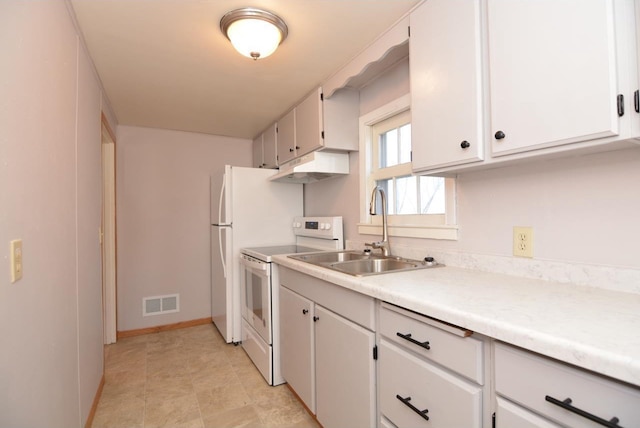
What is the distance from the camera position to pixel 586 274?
3.84 ft

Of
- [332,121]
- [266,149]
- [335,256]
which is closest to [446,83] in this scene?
[332,121]

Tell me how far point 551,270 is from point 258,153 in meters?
3.13

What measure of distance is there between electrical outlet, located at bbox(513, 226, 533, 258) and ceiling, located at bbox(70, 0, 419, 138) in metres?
1.17

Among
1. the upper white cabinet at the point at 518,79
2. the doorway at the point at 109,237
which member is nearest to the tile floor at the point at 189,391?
the doorway at the point at 109,237

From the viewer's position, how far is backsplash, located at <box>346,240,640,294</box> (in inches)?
42.8

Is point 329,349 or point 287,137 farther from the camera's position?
point 287,137

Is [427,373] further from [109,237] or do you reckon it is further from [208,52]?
[109,237]

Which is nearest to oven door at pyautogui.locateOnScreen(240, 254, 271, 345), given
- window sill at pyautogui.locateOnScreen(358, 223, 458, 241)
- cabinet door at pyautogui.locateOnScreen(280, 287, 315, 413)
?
cabinet door at pyautogui.locateOnScreen(280, 287, 315, 413)

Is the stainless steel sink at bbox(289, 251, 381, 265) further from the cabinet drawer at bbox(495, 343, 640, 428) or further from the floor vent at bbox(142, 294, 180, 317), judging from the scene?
the floor vent at bbox(142, 294, 180, 317)

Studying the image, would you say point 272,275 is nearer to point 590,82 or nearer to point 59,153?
point 59,153

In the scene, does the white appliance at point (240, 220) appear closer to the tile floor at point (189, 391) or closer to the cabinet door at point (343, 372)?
the tile floor at point (189, 391)

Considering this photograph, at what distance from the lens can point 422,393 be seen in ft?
3.57

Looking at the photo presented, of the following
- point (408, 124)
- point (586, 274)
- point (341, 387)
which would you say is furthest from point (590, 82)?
point (341, 387)

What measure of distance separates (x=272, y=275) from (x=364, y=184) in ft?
3.04
